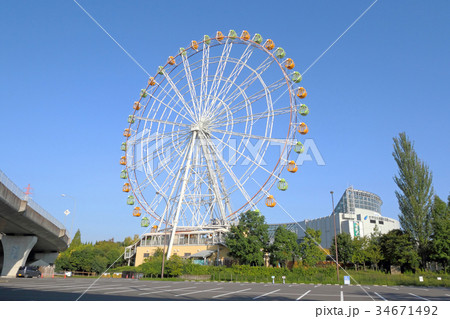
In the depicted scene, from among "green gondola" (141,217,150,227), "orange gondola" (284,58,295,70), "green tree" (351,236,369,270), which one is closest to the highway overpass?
"green gondola" (141,217,150,227)

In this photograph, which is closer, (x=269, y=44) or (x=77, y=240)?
(x=269, y=44)

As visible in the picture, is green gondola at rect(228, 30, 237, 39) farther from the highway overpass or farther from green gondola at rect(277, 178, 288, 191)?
the highway overpass

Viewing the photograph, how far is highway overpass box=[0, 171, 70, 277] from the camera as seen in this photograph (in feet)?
88.9

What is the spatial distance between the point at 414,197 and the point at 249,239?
2432 cm

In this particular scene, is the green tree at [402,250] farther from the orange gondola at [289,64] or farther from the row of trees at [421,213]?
the orange gondola at [289,64]

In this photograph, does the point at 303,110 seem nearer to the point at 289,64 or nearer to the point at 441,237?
the point at 289,64

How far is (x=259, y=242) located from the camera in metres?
43.9

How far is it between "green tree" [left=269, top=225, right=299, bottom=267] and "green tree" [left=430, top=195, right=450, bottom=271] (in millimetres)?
17399

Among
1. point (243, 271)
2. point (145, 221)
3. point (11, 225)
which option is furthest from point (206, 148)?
point (11, 225)

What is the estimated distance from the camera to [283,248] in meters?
44.2

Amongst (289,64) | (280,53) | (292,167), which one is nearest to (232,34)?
(280,53)
